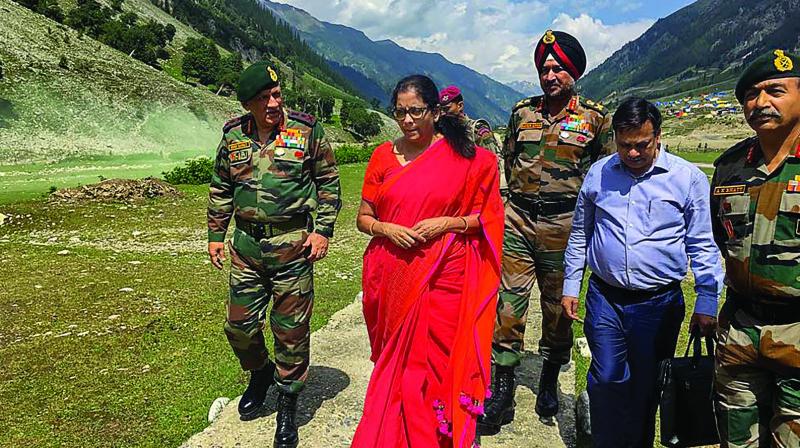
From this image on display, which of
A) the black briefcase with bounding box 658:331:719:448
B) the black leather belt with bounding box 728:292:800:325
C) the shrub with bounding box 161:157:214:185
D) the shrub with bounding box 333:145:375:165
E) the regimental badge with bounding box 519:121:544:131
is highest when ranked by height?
the regimental badge with bounding box 519:121:544:131

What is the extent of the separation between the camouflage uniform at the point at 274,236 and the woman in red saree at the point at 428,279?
71cm

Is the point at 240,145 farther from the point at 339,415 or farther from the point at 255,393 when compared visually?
the point at 339,415

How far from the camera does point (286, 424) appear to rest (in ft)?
11.8

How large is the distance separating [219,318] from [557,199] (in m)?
4.38

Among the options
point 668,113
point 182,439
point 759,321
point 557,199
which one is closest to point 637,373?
point 759,321

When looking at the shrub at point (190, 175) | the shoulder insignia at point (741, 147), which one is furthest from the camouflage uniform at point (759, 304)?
the shrub at point (190, 175)

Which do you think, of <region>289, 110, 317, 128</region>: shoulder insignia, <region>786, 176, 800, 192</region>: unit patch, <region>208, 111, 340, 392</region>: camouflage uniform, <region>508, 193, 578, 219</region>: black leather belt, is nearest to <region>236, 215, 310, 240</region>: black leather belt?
<region>208, 111, 340, 392</region>: camouflage uniform

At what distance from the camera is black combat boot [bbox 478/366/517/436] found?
375 centimetres

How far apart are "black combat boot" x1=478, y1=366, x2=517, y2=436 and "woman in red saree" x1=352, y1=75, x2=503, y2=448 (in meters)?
0.72

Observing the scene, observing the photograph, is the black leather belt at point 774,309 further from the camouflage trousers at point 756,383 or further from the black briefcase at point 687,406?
the black briefcase at point 687,406

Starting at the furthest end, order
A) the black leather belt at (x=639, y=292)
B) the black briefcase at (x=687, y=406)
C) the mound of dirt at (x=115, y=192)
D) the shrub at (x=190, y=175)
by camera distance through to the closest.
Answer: the shrub at (x=190, y=175) → the mound of dirt at (x=115, y=192) → the black leather belt at (x=639, y=292) → the black briefcase at (x=687, y=406)

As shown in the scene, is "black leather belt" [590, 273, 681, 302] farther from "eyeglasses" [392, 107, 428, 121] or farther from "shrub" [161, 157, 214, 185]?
"shrub" [161, 157, 214, 185]

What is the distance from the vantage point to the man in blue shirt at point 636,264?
2.88 m

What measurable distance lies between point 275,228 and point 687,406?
2.61 metres
